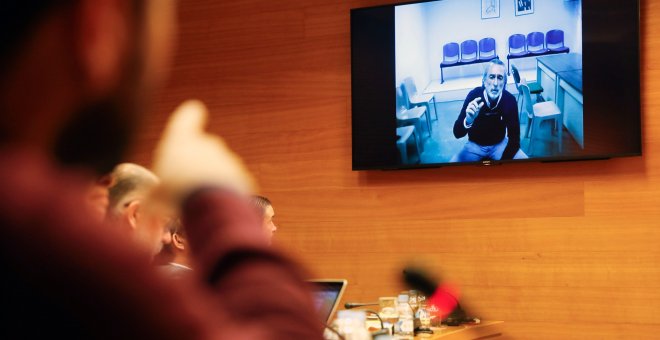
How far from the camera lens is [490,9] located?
16.7ft

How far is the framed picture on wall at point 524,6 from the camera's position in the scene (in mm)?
4965

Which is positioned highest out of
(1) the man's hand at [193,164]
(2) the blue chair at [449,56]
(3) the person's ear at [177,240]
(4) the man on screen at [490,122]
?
(2) the blue chair at [449,56]

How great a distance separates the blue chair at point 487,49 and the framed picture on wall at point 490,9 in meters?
0.15

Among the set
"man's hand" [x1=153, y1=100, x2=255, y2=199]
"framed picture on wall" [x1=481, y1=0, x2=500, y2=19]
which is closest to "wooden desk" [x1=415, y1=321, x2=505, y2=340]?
"framed picture on wall" [x1=481, y1=0, x2=500, y2=19]

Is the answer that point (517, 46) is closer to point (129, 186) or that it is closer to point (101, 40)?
point (129, 186)

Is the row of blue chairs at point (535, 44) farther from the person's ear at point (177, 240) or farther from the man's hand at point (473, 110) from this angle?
the person's ear at point (177, 240)

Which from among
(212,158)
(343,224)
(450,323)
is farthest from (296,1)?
(212,158)

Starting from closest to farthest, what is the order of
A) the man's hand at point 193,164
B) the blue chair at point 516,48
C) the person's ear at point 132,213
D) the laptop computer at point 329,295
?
1. the man's hand at point 193,164
2. the person's ear at point 132,213
3. the laptop computer at point 329,295
4. the blue chair at point 516,48

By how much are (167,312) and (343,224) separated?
511 centimetres

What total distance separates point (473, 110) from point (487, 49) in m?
0.38

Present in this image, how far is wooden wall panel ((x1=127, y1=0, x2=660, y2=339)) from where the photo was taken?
4789 mm

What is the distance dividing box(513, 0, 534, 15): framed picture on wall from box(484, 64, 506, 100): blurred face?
1.13 feet

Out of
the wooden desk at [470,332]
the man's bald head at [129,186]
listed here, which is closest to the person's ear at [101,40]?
the man's bald head at [129,186]

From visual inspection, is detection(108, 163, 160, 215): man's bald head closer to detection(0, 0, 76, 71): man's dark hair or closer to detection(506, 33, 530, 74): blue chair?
detection(0, 0, 76, 71): man's dark hair
